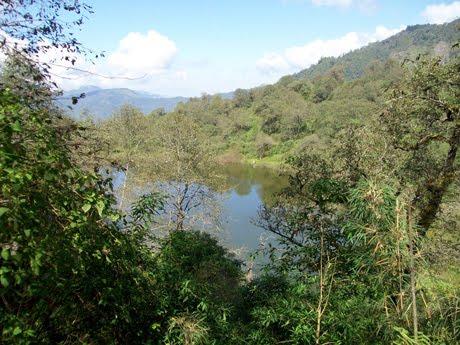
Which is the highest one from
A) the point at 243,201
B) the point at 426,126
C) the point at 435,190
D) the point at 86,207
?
the point at 86,207

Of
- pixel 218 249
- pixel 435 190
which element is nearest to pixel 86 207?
pixel 435 190

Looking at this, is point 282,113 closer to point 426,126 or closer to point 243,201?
point 243,201

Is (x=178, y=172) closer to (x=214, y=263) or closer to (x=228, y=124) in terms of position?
(x=214, y=263)

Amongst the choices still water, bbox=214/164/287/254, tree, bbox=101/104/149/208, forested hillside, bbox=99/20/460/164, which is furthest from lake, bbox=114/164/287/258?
forested hillside, bbox=99/20/460/164

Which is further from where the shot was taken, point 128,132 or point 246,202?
point 246,202

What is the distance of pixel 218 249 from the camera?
12852 mm

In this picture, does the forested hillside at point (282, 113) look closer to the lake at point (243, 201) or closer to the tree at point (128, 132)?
the lake at point (243, 201)

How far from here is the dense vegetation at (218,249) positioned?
290 centimetres

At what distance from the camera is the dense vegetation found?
2.90 meters

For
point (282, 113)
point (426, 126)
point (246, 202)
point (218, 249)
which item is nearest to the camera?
point (426, 126)

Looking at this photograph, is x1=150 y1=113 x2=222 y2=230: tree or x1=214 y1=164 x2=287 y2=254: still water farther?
x1=214 y1=164 x2=287 y2=254: still water

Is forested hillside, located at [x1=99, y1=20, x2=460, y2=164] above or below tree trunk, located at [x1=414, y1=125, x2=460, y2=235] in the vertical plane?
below

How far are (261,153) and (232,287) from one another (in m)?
69.8

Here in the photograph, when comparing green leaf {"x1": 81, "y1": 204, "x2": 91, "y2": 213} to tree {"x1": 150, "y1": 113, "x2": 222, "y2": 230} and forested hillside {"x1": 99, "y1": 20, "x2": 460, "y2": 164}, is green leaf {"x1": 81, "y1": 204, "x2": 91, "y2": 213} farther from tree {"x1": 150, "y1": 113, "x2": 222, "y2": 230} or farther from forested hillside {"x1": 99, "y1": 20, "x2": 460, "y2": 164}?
forested hillside {"x1": 99, "y1": 20, "x2": 460, "y2": 164}
